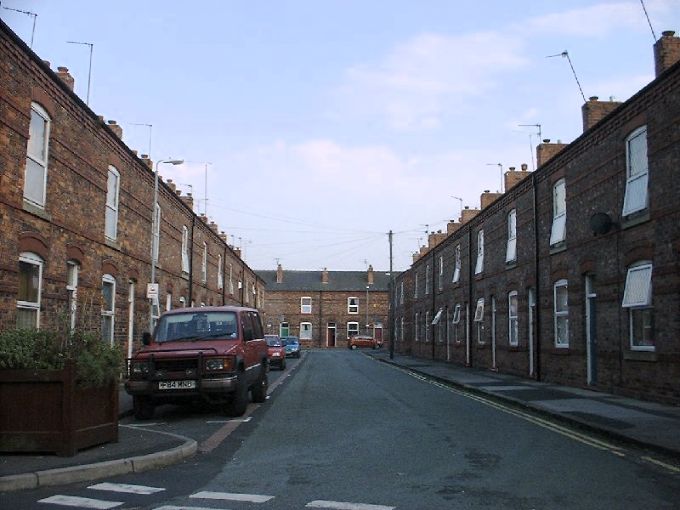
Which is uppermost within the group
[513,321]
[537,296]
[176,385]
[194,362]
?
[537,296]

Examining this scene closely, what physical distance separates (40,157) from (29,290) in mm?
2916

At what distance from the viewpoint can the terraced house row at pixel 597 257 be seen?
1409 cm

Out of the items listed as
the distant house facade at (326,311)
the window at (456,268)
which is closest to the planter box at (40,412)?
the window at (456,268)

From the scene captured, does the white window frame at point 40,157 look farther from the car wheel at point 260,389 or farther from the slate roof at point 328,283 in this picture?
the slate roof at point 328,283

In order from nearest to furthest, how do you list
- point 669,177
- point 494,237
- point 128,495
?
point 128,495 → point 669,177 → point 494,237

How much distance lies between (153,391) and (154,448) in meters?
3.74

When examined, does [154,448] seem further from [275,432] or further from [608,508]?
[608,508]

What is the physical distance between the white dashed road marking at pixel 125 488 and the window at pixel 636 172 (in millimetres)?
12142

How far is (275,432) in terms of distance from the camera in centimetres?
1120

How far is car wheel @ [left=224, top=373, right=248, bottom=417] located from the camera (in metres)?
12.9

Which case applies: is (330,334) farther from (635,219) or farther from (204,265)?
→ (635,219)

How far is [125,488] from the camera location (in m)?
7.11

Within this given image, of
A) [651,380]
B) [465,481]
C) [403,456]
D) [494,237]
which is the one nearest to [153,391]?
[403,456]

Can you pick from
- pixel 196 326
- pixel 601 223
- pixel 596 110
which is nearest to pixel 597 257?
pixel 601 223
